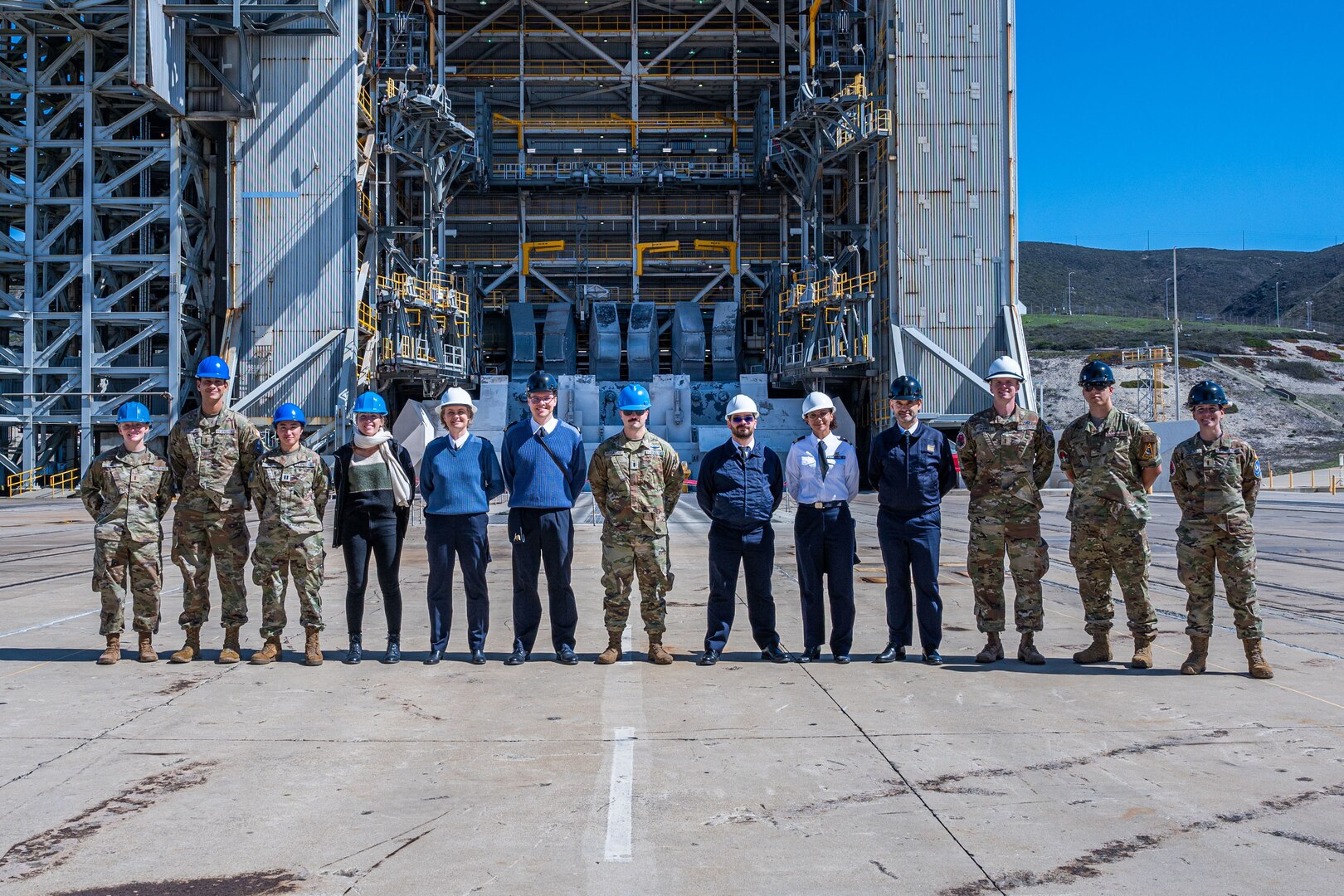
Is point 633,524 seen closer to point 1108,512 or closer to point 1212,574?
point 1108,512

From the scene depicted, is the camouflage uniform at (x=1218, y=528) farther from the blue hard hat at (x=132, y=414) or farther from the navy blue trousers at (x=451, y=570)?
the blue hard hat at (x=132, y=414)

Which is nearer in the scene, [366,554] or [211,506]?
[211,506]

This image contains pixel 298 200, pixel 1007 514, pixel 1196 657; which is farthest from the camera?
pixel 298 200

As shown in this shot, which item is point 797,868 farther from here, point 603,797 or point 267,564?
point 267,564

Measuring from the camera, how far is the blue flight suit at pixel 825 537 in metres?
7.05

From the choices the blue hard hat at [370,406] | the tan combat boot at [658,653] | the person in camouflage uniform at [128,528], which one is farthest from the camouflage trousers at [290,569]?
the tan combat boot at [658,653]

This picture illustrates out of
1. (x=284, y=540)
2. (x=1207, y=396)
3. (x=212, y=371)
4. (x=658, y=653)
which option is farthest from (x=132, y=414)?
(x=1207, y=396)

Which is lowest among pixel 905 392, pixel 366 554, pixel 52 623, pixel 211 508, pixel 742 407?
pixel 52 623

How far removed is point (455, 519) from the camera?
718 centimetres

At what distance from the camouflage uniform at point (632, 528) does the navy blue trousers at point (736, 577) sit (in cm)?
34

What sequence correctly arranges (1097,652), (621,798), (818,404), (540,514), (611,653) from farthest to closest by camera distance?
(818,404) → (540,514) → (611,653) → (1097,652) → (621,798)

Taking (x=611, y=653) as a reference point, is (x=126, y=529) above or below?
above

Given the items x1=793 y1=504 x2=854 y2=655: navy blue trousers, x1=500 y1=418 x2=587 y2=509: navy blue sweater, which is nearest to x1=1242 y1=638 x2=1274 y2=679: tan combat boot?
x1=793 y1=504 x2=854 y2=655: navy blue trousers

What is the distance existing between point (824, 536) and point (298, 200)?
25.5 meters
